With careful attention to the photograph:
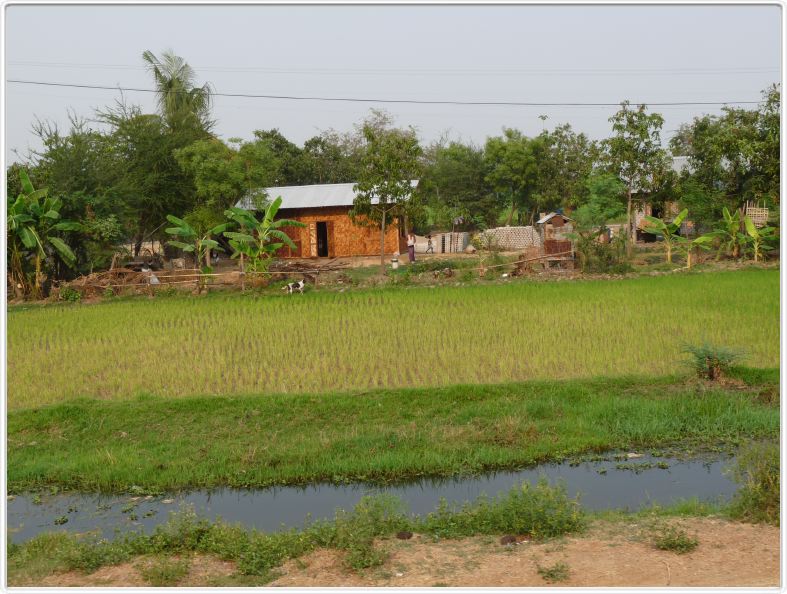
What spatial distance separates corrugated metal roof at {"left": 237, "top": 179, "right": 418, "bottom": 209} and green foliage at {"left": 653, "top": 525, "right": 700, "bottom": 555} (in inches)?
798

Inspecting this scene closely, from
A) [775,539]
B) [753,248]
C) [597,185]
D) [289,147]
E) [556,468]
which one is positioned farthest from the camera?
[289,147]

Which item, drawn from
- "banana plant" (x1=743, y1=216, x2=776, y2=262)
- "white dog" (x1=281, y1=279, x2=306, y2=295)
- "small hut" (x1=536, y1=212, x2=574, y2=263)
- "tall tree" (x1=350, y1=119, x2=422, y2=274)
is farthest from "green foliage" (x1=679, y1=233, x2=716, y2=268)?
"white dog" (x1=281, y1=279, x2=306, y2=295)

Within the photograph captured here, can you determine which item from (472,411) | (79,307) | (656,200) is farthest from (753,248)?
(79,307)

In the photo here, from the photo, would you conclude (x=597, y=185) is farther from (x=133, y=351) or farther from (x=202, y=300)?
(x=133, y=351)

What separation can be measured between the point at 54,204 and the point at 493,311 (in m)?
10.6

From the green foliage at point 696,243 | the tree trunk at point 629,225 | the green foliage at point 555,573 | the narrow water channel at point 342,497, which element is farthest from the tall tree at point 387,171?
the green foliage at point 555,573

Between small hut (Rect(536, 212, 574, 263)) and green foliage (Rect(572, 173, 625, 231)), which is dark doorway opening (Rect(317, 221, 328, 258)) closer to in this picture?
small hut (Rect(536, 212, 574, 263))

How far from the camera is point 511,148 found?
31.1m

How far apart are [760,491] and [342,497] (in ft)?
11.2

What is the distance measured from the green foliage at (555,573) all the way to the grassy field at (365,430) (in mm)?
2653

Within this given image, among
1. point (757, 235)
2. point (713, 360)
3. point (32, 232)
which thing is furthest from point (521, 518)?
point (757, 235)

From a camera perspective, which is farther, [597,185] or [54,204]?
[597,185]

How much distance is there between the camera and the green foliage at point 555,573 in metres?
4.90

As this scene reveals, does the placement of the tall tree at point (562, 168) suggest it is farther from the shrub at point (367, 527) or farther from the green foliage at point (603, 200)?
the shrub at point (367, 527)
